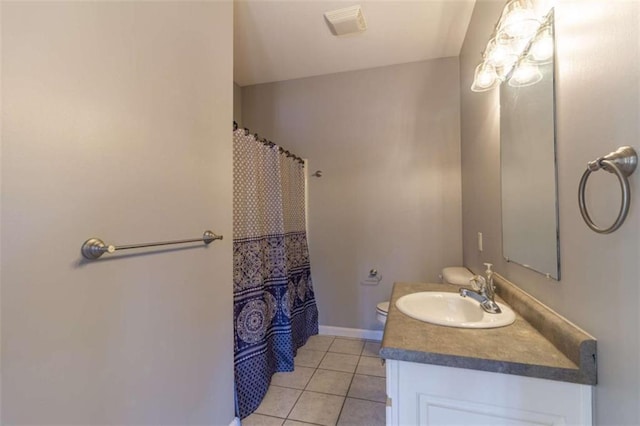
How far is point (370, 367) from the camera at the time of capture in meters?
2.19

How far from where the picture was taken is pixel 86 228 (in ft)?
2.77

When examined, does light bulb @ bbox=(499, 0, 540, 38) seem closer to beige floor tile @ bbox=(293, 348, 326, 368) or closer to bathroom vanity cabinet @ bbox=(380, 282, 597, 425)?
bathroom vanity cabinet @ bbox=(380, 282, 597, 425)

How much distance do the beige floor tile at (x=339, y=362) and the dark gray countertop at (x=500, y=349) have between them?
4.57ft

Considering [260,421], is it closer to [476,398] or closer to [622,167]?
[476,398]

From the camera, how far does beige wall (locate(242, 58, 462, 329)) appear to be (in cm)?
253

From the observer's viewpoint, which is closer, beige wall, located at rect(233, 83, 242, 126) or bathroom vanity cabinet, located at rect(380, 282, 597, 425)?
bathroom vanity cabinet, located at rect(380, 282, 597, 425)

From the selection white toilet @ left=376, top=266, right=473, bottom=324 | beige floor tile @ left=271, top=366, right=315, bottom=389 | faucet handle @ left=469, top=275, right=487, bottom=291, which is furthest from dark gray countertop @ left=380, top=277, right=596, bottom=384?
beige floor tile @ left=271, top=366, right=315, bottom=389

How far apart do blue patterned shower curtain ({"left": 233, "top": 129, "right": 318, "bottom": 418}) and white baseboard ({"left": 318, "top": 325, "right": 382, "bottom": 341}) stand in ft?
0.36

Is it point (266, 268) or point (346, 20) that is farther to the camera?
point (266, 268)

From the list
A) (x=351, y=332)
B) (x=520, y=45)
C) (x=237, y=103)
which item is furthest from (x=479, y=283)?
(x=237, y=103)

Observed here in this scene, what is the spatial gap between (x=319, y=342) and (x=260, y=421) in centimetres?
107

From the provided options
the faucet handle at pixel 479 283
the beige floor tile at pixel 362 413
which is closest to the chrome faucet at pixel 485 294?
the faucet handle at pixel 479 283

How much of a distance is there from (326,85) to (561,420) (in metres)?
2.83

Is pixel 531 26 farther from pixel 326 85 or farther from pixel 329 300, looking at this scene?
pixel 329 300
